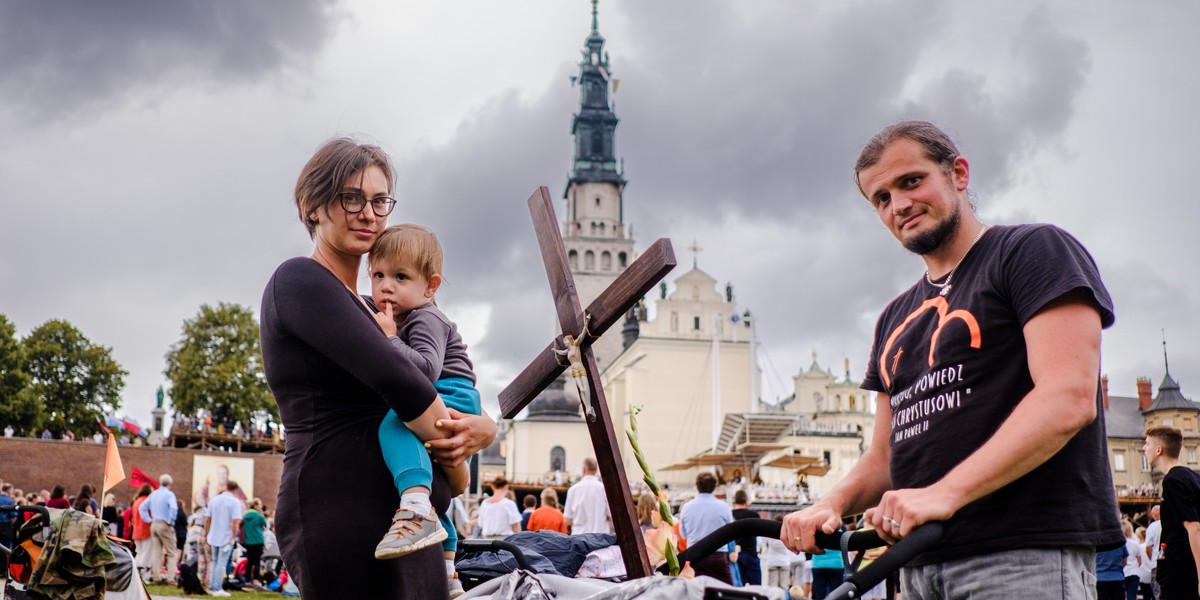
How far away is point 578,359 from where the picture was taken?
305cm

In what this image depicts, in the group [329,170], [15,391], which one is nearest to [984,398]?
[329,170]

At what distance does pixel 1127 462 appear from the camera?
7425 centimetres

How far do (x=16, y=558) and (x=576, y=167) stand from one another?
7892 centimetres

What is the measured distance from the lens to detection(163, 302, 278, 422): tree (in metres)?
46.2

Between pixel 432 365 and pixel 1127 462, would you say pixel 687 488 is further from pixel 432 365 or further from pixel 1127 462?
pixel 432 365

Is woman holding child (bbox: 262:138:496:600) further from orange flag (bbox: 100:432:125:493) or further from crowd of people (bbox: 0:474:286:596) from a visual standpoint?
crowd of people (bbox: 0:474:286:596)

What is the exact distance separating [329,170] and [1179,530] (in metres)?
6.43

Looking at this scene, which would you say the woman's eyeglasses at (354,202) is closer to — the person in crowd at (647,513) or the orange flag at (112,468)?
the orange flag at (112,468)

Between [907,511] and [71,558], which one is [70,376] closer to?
[71,558]

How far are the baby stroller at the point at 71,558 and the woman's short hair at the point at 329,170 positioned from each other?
3.97 meters

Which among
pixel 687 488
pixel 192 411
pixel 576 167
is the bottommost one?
pixel 687 488

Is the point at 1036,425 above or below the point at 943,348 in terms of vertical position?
below

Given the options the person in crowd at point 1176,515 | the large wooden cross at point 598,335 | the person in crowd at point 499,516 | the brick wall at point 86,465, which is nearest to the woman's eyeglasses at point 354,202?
the large wooden cross at point 598,335

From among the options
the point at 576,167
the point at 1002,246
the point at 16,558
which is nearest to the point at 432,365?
the point at 1002,246
